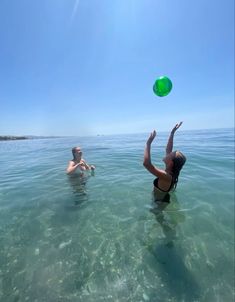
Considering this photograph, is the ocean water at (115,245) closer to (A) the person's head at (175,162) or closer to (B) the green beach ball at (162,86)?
A: (A) the person's head at (175,162)

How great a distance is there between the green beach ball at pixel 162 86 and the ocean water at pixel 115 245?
325cm

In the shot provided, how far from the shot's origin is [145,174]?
363 inches

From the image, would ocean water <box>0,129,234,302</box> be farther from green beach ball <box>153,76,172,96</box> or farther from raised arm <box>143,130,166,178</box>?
green beach ball <box>153,76,172,96</box>

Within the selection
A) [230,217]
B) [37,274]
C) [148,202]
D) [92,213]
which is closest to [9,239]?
[37,274]

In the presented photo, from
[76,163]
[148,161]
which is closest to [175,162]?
[148,161]

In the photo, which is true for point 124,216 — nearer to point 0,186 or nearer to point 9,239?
point 9,239

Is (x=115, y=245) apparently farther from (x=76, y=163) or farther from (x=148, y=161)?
(x=76, y=163)

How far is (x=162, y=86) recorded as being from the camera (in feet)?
16.5

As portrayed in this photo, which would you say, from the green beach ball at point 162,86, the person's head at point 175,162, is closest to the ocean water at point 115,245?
Answer: the person's head at point 175,162

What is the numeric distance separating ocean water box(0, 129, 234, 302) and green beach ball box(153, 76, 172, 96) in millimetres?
3249

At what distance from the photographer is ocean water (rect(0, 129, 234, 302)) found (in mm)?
3191

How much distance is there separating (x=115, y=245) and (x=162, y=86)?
13.2 ft

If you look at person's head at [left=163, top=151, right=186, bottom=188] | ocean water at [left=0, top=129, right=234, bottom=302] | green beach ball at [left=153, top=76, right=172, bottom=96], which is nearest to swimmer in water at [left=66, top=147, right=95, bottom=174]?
ocean water at [left=0, top=129, right=234, bottom=302]

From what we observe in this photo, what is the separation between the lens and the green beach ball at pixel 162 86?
4961 millimetres
